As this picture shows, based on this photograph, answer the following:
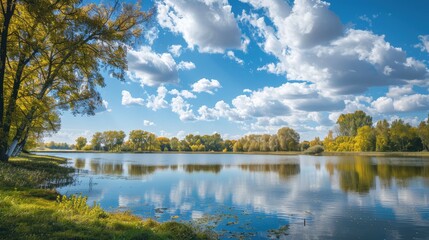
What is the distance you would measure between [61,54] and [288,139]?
490 ft

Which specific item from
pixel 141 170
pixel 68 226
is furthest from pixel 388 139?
pixel 68 226

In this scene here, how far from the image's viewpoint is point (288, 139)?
16638cm

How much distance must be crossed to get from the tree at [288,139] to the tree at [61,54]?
5707 inches

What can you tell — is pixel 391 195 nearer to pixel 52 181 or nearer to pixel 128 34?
pixel 128 34

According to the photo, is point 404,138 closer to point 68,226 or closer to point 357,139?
point 357,139

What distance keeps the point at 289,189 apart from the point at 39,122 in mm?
24749

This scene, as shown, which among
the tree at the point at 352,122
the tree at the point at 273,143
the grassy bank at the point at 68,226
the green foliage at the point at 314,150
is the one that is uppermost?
the tree at the point at 352,122

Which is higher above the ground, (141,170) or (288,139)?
(288,139)

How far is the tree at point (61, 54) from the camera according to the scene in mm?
24859

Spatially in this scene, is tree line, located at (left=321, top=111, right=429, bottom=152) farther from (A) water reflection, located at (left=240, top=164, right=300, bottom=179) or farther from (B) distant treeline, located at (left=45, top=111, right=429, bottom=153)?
(A) water reflection, located at (left=240, top=164, right=300, bottom=179)

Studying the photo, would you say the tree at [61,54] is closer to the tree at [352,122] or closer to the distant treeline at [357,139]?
the distant treeline at [357,139]

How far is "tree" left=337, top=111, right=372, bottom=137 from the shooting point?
567 feet

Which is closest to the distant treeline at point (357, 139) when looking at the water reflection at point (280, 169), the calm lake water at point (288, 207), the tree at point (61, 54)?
the water reflection at point (280, 169)

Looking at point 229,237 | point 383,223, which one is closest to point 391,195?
point 383,223
